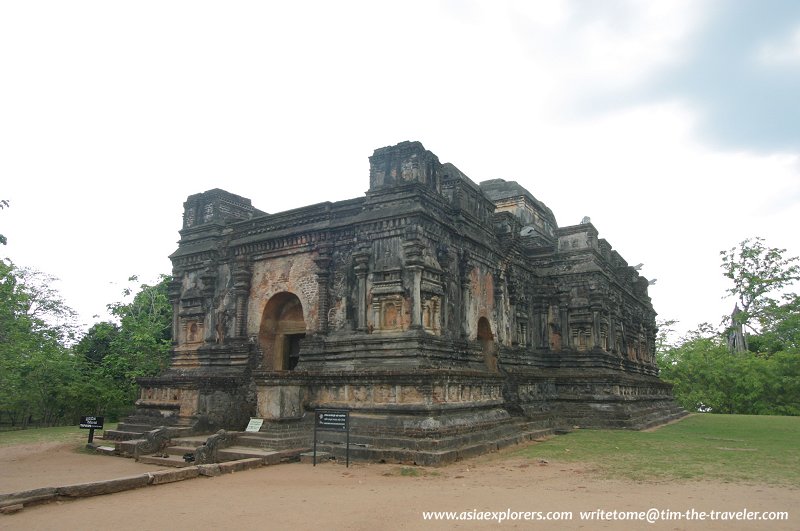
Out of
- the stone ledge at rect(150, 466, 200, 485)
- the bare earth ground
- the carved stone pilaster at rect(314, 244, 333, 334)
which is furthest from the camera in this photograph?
the carved stone pilaster at rect(314, 244, 333, 334)

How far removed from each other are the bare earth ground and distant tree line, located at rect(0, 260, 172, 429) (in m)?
14.5

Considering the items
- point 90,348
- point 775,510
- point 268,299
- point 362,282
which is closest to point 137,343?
point 90,348

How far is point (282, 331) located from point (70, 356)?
619 inches

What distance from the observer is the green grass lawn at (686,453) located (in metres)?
9.34

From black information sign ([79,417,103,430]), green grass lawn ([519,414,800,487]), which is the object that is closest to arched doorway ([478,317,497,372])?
green grass lawn ([519,414,800,487])

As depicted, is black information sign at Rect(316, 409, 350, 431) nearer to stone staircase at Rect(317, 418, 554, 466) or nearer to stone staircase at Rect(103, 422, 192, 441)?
stone staircase at Rect(317, 418, 554, 466)

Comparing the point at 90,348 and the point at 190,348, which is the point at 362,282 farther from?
the point at 90,348

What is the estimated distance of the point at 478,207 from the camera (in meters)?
17.7

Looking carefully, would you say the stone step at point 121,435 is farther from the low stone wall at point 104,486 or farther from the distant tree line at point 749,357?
the distant tree line at point 749,357

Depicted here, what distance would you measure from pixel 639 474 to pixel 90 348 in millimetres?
28132

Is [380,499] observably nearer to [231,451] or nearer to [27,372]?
[231,451]

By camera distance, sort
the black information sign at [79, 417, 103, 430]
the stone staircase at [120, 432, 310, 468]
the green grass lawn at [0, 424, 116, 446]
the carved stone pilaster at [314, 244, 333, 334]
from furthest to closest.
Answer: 1. the green grass lawn at [0, 424, 116, 446]
2. the carved stone pilaster at [314, 244, 333, 334]
3. the black information sign at [79, 417, 103, 430]
4. the stone staircase at [120, 432, 310, 468]

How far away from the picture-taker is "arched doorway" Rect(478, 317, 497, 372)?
1747 centimetres

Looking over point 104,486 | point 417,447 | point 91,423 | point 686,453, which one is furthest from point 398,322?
point 91,423
